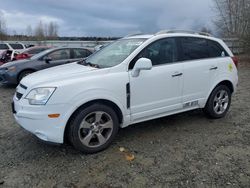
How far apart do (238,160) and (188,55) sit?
6.44ft

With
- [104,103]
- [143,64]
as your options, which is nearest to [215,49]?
[143,64]

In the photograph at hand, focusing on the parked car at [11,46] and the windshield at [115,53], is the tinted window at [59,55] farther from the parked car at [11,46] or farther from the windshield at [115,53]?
the parked car at [11,46]

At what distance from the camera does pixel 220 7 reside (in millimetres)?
21578

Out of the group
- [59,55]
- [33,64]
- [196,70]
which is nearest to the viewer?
[196,70]

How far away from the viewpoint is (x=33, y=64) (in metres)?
8.99

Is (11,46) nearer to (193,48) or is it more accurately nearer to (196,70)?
(193,48)

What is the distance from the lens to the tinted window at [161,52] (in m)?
4.22

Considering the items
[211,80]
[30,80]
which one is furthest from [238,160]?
[30,80]

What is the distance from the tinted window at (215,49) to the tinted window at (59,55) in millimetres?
5678

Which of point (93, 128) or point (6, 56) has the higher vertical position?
point (6, 56)

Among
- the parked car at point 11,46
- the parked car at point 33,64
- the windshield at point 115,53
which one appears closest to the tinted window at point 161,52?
the windshield at point 115,53

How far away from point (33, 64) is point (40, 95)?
19.6 ft

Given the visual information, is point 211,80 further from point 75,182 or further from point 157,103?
point 75,182

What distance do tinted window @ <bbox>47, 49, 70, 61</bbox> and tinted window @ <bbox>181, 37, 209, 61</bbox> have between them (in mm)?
5581
